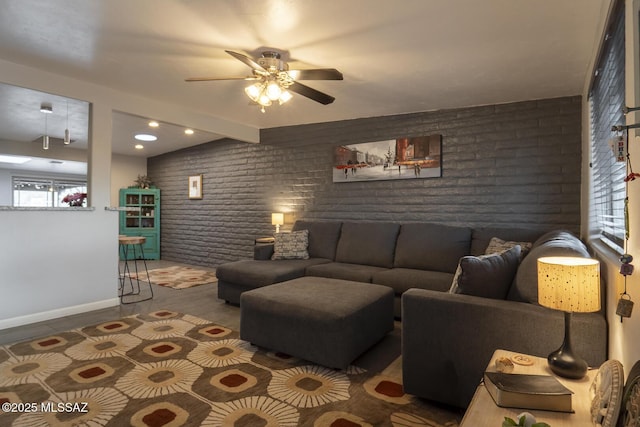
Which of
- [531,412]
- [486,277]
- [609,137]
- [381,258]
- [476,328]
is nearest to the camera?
[531,412]

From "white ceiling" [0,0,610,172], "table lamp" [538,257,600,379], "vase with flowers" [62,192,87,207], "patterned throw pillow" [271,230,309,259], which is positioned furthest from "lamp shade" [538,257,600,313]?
"vase with flowers" [62,192,87,207]

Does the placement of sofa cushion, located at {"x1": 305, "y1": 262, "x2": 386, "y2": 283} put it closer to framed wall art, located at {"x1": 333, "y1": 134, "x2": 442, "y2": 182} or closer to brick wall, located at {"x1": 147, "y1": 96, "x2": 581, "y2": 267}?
brick wall, located at {"x1": 147, "y1": 96, "x2": 581, "y2": 267}

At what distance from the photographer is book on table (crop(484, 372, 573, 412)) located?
41.3 inches

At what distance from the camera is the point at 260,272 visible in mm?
3586

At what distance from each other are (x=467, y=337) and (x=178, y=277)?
4596mm

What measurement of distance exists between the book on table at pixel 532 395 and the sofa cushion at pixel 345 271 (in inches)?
92.4

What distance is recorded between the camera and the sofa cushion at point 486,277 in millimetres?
1803

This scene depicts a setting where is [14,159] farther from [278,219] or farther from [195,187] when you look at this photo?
[278,219]

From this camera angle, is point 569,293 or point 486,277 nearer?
point 569,293

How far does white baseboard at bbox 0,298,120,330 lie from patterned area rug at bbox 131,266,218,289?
95 centimetres

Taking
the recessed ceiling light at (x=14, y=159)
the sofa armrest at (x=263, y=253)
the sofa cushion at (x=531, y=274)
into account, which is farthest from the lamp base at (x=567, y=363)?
the recessed ceiling light at (x=14, y=159)

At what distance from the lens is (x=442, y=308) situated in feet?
5.80

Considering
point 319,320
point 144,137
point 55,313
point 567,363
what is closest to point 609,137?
point 567,363

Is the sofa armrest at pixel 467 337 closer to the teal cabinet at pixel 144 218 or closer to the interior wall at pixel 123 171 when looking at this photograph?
the teal cabinet at pixel 144 218
